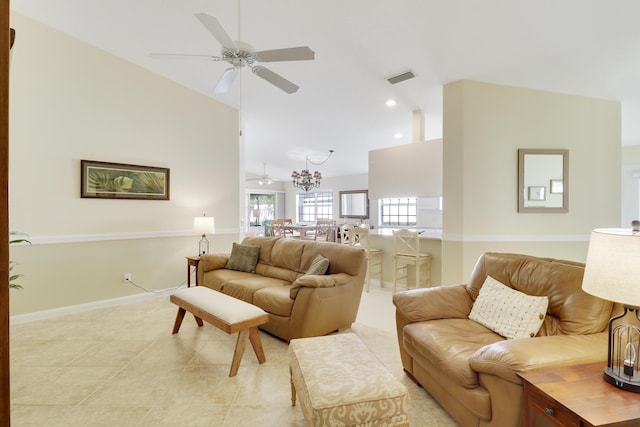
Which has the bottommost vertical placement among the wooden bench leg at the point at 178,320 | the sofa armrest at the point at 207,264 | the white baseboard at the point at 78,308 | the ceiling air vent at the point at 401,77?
the white baseboard at the point at 78,308

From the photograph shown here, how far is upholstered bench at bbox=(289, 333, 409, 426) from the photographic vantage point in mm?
1348

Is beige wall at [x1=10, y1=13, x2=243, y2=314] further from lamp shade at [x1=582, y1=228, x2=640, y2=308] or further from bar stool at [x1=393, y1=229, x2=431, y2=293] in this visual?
lamp shade at [x1=582, y1=228, x2=640, y2=308]

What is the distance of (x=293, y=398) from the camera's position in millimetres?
1944

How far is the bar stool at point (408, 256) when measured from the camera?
4.24 meters

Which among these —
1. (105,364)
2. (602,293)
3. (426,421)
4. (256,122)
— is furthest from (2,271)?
(256,122)

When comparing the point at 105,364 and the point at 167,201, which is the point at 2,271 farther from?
the point at 167,201

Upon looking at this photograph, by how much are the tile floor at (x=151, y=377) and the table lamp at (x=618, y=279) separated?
0.92m

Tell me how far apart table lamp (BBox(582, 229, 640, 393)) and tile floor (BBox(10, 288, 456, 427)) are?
3.02 feet

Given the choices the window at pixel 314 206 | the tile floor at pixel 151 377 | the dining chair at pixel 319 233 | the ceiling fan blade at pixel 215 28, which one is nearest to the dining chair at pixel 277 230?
the dining chair at pixel 319 233

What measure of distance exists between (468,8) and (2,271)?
3375mm

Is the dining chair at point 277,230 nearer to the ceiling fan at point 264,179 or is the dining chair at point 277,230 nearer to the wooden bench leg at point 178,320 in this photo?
the ceiling fan at point 264,179

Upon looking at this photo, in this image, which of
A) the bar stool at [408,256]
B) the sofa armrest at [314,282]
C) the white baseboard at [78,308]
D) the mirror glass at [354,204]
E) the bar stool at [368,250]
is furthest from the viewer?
the mirror glass at [354,204]

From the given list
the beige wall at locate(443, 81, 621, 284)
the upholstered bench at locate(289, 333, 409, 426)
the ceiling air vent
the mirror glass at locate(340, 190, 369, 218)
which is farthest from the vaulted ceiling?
the mirror glass at locate(340, 190, 369, 218)

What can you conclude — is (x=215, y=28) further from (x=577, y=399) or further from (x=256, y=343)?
(x=577, y=399)
